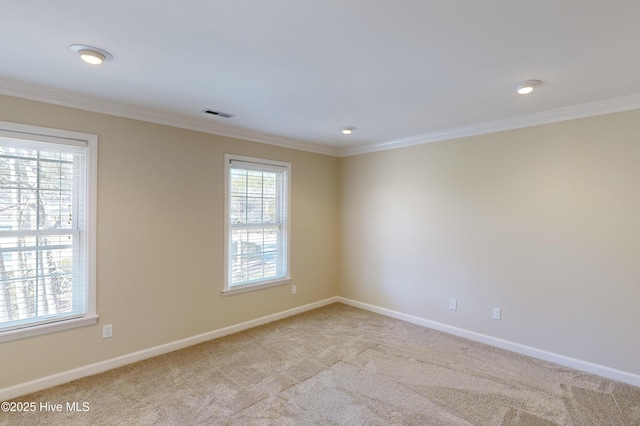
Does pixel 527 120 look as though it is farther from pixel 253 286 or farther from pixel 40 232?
pixel 40 232

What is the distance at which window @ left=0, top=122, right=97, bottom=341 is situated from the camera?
2.53 meters

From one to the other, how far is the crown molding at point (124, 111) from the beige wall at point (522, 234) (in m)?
1.69

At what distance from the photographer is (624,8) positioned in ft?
4.97

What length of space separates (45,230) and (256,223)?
2060mm

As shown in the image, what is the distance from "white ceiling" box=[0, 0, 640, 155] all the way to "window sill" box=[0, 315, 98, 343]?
1.82m

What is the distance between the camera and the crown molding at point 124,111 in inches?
99.7

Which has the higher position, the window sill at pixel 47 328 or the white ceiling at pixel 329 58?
the white ceiling at pixel 329 58

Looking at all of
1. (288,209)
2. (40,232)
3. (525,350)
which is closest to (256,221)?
(288,209)

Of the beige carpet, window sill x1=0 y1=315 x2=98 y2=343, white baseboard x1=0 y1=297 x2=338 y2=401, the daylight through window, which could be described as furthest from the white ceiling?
the beige carpet

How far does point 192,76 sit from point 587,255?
3683 millimetres

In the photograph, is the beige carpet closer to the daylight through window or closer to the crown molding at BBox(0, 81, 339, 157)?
the daylight through window

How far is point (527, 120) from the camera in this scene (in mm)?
3236

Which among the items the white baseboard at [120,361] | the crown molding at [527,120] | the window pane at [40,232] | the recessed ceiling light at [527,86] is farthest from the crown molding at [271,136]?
the white baseboard at [120,361]

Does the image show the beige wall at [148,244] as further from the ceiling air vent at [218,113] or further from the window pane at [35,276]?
the ceiling air vent at [218,113]
